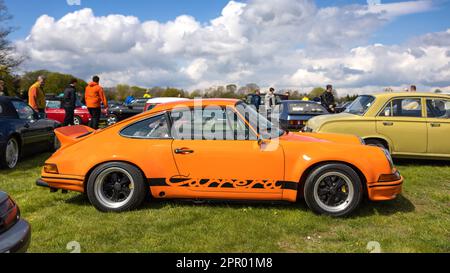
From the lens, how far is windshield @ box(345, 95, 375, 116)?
23.0ft

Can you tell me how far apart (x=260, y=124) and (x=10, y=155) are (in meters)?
5.15

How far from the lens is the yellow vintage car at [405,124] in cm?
671

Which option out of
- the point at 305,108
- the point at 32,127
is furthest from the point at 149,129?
the point at 305,108

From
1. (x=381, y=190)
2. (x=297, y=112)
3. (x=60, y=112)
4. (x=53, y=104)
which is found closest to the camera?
(x=381, y=190)

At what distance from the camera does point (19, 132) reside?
7.04 metres

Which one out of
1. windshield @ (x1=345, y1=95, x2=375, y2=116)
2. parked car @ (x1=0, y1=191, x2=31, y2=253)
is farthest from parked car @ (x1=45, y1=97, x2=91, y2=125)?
parked car @ (x1=0, y1=191, x2=31, y2=253)

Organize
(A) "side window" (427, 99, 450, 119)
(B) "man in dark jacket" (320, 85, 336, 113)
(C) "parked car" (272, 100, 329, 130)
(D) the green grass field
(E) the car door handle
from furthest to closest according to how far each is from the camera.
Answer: (B) "man in dark jacket" (320, 85, 336, 113)
(C) "parked car" (272, 100, 329, 130)
(A) "side window" (427, 99, 450, 119)
(E) the car door handle
(D) the green grass field

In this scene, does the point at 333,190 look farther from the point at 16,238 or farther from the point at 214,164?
the point at 16,238

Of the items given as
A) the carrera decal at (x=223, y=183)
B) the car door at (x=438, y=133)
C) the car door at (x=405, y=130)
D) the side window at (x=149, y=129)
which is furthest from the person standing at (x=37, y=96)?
the car door at (x=438, y=133)

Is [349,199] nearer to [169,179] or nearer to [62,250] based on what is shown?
[169,179]

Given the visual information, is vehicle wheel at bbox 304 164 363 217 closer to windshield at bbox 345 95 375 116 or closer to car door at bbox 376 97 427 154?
car door at bbox 376 97 427 154

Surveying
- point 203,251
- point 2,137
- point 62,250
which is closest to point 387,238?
point 203,251

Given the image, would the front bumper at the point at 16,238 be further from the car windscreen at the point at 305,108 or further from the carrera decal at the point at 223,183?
the car windscreen at the point at 305,108

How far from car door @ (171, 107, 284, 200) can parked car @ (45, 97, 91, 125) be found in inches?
496
